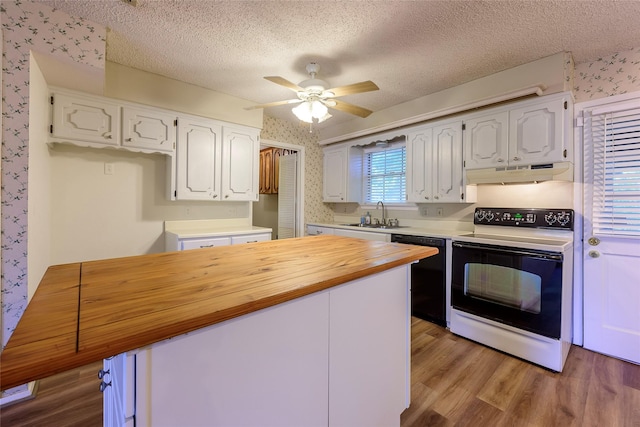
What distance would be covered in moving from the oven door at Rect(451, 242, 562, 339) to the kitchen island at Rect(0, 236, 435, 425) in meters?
1.25

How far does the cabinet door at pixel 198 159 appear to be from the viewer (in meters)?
3.04

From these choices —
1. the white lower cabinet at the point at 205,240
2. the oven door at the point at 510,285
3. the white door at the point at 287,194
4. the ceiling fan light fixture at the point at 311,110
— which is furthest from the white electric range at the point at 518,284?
the white door at the point at 287,194

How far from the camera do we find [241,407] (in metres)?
0.84

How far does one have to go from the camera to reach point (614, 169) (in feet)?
7.48

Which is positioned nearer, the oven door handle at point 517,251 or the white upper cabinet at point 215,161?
the oven door handle at point 517,251

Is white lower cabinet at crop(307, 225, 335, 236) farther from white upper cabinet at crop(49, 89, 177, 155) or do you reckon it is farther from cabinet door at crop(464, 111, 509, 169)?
white upper cabinet at crop(49, 89, 177, 155)

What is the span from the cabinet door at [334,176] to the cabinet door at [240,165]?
1.30m

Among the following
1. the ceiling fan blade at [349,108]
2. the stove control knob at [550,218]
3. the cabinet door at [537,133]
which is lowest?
the stove control knob at [550,218]

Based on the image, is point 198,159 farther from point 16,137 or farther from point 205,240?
point 16,137

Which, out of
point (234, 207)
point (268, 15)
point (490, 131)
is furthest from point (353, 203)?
point (268, 15)

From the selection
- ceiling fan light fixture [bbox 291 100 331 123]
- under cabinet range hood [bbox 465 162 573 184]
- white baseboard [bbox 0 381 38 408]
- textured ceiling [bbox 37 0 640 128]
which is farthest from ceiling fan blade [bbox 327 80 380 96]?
white baseboard [bbox 0 381 38 408]

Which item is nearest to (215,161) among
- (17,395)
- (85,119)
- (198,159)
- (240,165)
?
(198,159)

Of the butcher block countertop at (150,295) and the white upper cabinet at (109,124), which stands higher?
the white upper cabinet at (109,124)

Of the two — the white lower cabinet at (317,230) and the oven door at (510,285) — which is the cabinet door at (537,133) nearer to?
the oven door at (510,285)
